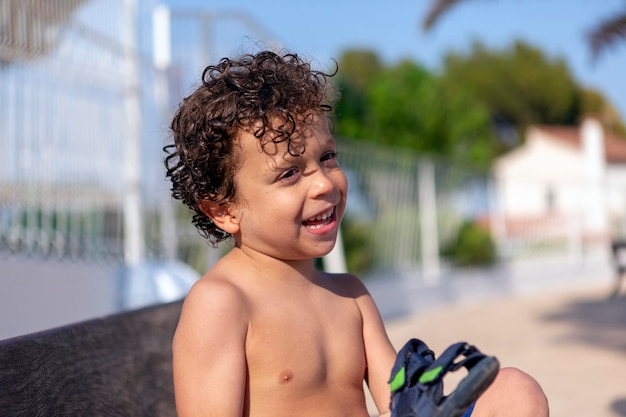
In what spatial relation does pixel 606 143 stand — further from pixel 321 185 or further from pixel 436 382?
pixel 436 382

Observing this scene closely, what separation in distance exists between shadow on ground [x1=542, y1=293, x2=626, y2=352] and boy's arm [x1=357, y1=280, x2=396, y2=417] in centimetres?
467

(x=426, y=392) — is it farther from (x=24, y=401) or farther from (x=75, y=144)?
(x=75, y=144)

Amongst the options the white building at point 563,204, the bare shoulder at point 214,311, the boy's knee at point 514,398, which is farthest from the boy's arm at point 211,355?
the white building at point 563,204

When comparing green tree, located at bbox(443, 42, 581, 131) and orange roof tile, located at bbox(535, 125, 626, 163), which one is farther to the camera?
green tree, located at bbox(443, 42, 581, 131)

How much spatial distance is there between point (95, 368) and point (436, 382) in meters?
1.06

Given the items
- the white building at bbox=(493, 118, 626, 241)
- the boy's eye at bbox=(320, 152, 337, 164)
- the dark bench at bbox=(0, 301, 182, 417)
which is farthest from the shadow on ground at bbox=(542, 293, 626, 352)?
the boy's eye at bbox=(320, 152, 337, 164)

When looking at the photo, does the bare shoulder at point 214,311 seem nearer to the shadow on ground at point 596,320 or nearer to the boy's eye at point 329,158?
the boy's eye at point 329,158

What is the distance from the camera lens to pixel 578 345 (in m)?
6.78

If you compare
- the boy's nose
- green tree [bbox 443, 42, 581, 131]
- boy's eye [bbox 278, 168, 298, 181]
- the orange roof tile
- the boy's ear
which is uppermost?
green tree [bbox 443, 42, 581, 131]

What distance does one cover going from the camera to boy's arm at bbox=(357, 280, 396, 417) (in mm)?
2221

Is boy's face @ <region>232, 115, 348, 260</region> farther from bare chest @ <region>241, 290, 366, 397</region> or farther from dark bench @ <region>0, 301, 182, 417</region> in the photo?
dark bench @ <region>0, 301, 182, 417</region>

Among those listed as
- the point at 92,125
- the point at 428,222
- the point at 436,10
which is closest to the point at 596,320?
the point at 428,222

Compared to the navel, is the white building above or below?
above

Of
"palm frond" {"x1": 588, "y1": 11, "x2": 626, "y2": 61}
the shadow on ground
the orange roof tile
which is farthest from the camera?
the orange roof tile
